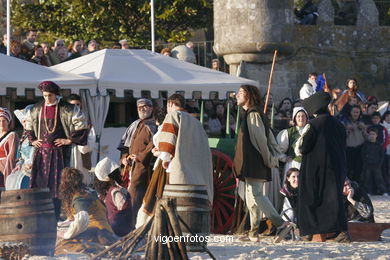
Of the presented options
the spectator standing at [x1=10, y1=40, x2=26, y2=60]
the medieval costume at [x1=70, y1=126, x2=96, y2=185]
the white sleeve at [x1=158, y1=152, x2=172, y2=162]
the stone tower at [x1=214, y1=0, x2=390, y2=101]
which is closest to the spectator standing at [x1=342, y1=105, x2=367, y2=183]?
the stone tower at [x1=214, y1=0, x2=390, y2=101]

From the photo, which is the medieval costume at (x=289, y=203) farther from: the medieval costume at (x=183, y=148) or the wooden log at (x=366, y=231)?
the medieval costume at (x=183, y=148)

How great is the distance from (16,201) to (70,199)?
479mm

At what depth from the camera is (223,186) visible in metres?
12.0

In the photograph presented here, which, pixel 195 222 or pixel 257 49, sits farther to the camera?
pixel 257 49

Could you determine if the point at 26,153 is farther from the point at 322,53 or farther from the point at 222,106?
the point at 322,53

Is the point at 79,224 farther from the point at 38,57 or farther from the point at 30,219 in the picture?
the point at 38,57

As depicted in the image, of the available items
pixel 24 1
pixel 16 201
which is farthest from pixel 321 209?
pixel 24 1

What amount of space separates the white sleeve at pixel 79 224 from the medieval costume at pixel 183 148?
0.73m

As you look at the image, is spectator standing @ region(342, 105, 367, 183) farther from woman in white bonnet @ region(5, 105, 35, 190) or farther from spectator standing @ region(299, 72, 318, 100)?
woman in white bonnet @ region(5, 105, 35, 190)

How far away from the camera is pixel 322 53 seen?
22.2 m

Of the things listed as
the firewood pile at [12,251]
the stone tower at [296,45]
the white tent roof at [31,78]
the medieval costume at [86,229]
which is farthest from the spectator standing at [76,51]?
the firewood pile at [12,251]

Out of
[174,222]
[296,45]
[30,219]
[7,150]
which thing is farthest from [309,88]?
[174,222]

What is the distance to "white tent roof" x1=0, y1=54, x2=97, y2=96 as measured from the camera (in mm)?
14227

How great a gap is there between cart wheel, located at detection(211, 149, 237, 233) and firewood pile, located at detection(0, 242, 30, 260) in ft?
10.6
